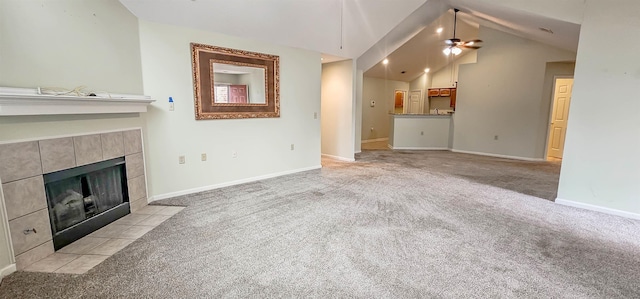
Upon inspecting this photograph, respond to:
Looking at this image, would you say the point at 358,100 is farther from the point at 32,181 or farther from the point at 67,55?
the point at 32,181

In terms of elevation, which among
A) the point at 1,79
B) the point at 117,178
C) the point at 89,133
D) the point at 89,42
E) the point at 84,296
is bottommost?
the point at 84,296

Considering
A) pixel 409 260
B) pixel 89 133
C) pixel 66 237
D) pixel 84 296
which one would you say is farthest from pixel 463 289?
pixel 89 133

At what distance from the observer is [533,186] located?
4.35m

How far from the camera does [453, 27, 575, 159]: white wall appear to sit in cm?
627

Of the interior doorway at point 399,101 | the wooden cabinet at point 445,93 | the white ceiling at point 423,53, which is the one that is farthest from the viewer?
the interior doorway at point 399,101

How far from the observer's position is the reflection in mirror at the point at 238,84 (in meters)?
4.00

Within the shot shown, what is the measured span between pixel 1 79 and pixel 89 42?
2.83 ft

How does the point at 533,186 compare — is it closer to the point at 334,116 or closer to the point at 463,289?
the point at 463,289

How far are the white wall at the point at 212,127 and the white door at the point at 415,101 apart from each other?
6211mm

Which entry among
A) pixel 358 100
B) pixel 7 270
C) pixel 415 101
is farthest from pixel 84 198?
pixel 415 101

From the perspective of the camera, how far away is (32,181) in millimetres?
2186

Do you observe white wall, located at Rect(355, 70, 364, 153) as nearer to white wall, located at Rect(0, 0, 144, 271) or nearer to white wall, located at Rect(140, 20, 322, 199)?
white wall, located at Rect(140, 20, 322, 199)

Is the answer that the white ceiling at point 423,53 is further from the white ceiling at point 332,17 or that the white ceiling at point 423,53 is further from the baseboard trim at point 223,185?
the baseboard trim at point 223,185

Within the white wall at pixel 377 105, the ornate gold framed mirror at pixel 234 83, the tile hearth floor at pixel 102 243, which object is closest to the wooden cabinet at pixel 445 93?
the white wall at pixel 377 105
